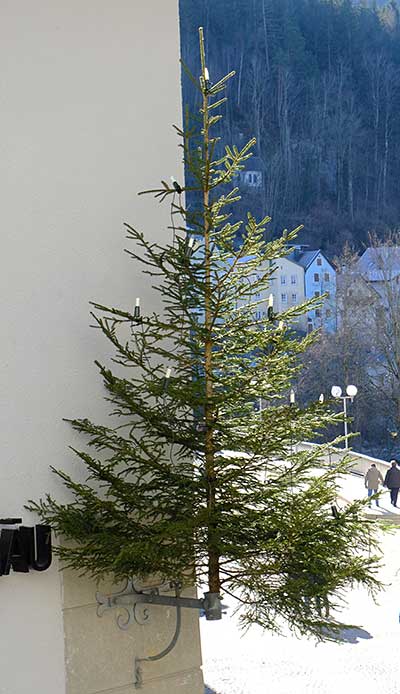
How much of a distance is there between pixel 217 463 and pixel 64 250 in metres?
0.90

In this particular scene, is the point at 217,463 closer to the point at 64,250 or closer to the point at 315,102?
the point at 64,250

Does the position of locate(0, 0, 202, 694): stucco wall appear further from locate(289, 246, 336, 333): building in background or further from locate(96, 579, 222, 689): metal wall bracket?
locate(289, 246, 336, 333): building in background

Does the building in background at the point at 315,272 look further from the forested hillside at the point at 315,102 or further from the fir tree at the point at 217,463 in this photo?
the fir tree at the point at 217,463

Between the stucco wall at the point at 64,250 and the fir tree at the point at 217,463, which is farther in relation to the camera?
the stucco wall at the point at 64,250

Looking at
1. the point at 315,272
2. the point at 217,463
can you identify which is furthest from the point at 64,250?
the point at 315,272

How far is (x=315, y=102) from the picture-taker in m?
56.8

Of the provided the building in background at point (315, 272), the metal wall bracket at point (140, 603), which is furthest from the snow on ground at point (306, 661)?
the building in background at point (315, 272)

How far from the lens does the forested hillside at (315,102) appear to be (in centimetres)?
5025

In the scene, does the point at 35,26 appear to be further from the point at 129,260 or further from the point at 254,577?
the point at 254,577

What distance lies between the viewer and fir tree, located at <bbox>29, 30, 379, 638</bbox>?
3334mm

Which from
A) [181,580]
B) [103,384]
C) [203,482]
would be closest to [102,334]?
[103,384]

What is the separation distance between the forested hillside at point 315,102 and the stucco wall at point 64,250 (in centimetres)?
4218

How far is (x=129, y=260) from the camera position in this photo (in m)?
3.80

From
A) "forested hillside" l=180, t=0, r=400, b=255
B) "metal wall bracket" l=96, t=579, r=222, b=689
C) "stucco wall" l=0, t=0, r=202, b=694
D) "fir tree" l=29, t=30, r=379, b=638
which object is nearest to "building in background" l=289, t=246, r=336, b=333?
"forested hillside" l=180, t=0, r=400, b=255
